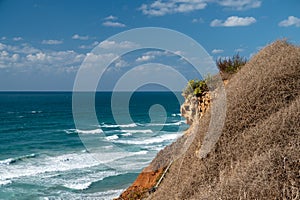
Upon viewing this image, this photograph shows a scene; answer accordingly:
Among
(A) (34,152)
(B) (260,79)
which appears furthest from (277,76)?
(A) (34,152)

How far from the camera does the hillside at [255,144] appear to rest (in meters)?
6.61

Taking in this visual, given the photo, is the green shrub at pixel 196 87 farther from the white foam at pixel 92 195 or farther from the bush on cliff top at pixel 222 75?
the white foam at pixel 92 195

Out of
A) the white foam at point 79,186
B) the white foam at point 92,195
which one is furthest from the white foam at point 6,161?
the white foam at point 92,195

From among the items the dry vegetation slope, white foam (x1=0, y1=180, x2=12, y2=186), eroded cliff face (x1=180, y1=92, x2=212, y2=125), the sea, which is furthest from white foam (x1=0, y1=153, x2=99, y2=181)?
the dry vegetation slope

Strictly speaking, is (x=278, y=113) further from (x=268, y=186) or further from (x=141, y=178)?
(x=141, y=178)

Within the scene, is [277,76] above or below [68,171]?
→ above

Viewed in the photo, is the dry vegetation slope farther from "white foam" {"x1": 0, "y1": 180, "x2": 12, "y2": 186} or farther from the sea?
"white foam" {"x1": 0, "y1": 180, "x2": 12, "y2": 186}

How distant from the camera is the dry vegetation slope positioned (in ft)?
21.7

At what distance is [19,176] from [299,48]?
2422 centimetres

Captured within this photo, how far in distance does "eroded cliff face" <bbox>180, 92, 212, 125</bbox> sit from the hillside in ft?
6.95

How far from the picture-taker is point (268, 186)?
640cm

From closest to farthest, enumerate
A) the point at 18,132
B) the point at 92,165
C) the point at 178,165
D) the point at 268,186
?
the point at 268,186 < the point at 178,165 < the point at 92,165 < the point at 18,132

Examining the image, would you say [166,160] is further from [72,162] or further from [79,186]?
[72,162]

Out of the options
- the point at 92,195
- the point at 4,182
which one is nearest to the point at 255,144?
the point at 92,195
